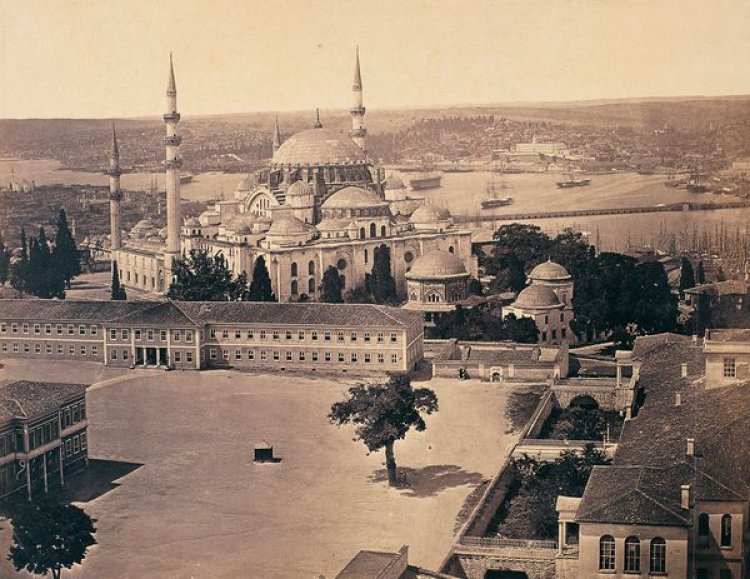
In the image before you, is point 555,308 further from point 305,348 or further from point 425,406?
point 425,406

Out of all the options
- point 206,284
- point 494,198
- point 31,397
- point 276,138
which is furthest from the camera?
point 494,198

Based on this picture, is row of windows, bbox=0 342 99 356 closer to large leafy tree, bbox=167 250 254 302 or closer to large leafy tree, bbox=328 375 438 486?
large leafy tree, bbox=167 250 254 302

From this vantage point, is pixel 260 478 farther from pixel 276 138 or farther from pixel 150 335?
pixel 276 138

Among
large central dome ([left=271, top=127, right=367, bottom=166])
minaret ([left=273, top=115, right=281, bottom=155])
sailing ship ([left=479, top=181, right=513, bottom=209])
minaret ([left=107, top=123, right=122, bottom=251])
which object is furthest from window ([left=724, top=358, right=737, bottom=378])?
minaret ([left=273, top=115, right=281, bottom=155])

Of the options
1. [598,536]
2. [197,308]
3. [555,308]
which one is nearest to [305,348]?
[197,308]

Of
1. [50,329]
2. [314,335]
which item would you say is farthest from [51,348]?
[314,335]
